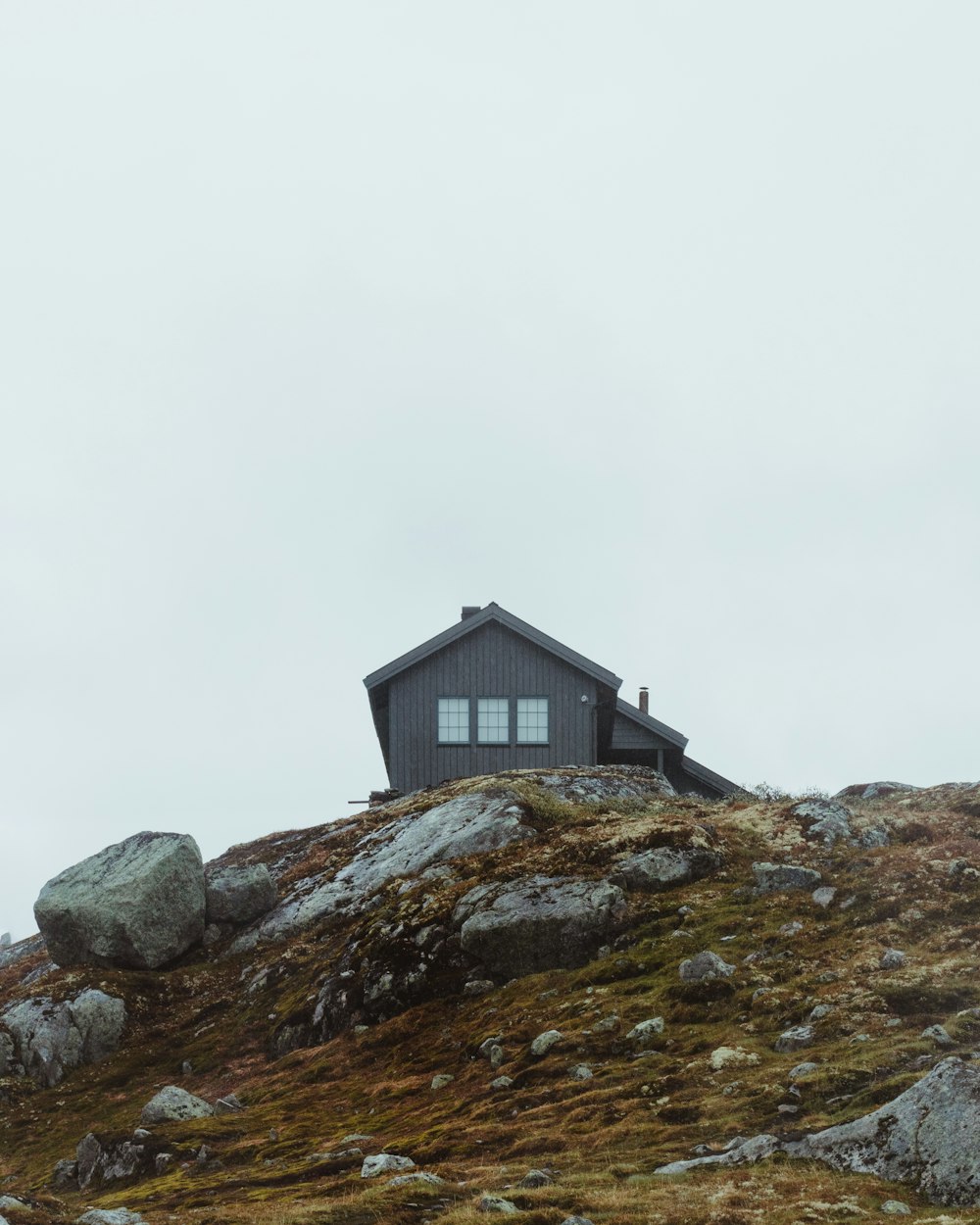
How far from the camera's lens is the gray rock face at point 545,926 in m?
18.0

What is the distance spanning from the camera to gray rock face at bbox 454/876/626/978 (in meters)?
18.0

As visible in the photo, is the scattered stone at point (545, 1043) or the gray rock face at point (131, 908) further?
the gray rock face at point (131, 908)

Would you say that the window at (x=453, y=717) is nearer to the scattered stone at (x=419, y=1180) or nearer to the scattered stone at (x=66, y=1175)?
the scattered stone at (x=66, y=1175)

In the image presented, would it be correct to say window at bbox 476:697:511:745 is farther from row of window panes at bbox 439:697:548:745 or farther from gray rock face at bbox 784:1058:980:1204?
gray rock face at bbox 784:1058:980:1204

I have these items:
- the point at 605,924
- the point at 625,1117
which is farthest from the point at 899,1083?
the point at 605,924

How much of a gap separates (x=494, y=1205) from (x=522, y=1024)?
6.95 m

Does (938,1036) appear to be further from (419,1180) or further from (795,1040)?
(419,1180)

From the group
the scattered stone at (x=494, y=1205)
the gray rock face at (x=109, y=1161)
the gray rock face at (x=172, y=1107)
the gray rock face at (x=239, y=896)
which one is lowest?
the gray rock face at (x=109, y=1161)

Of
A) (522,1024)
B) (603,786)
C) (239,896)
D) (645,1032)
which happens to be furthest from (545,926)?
(603,786)

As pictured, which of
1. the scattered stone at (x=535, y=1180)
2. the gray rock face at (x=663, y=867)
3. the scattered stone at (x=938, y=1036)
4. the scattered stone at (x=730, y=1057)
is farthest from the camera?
the gray rock face at (x=663, y=867)

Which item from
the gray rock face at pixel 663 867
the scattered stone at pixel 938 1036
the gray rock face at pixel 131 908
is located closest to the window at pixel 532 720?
the gray rock face at pixel 131 908

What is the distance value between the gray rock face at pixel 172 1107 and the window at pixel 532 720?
2333 centimetres

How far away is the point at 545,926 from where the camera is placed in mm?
18172

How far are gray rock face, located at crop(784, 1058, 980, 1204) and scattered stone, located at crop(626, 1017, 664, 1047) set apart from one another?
4.42 metres
